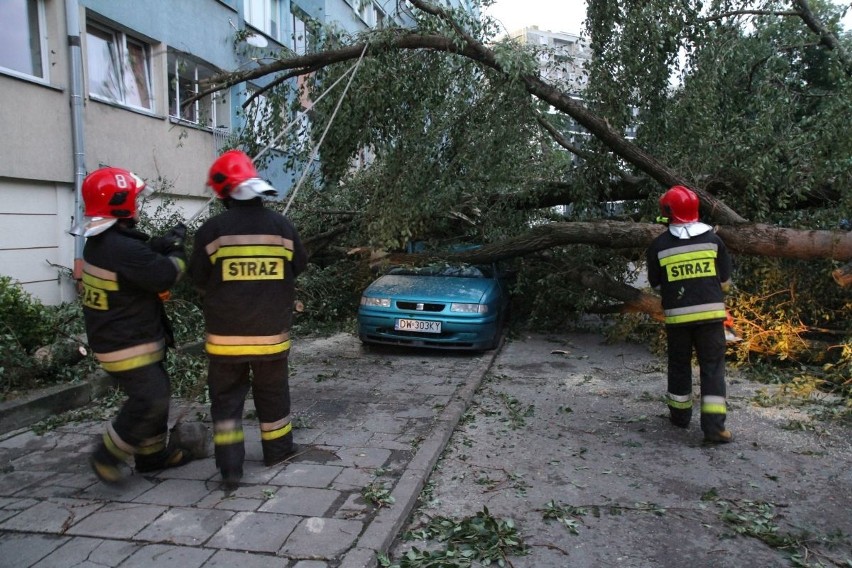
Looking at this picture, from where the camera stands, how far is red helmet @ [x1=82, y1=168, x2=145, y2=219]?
141 inches

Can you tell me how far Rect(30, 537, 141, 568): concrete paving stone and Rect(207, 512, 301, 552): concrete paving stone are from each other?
0.40m

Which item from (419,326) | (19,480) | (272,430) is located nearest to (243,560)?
(272,430)

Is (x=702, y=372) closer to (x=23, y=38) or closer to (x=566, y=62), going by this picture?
(x=566, y=62)

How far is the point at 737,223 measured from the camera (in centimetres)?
672

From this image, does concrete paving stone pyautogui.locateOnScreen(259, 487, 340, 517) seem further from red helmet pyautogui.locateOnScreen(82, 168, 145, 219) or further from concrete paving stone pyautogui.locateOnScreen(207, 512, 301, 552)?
red helmet pyautogui.locateOnScreen(82, 168, 145, 219)

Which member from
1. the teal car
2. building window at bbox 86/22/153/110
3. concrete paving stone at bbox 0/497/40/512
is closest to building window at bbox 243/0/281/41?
building window at bbox 86/22/153/110

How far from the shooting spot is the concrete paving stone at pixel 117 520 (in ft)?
10.6

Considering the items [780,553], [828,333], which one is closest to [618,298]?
[828,333]

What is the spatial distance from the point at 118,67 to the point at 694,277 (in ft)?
31.8

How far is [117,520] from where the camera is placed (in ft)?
11.1

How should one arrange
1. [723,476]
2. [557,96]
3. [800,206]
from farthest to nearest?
[800,206]
[557,96]
[723,476]

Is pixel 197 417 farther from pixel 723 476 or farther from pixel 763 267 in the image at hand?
pixel 763 267

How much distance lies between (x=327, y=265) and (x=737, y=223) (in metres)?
6.11

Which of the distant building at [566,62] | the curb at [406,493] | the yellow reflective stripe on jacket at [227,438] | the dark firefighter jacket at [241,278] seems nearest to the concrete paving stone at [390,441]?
the curb at [406,493]
